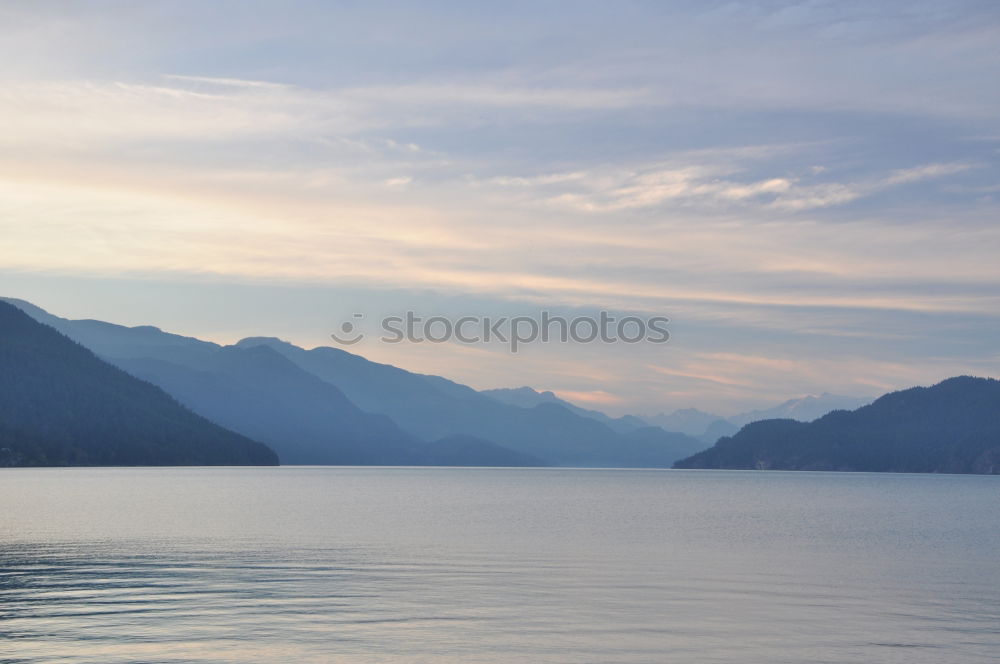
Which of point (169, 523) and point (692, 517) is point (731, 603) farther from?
point (692, 517)

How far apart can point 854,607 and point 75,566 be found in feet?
171

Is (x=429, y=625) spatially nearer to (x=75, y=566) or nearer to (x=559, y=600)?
(x=559, y=600)

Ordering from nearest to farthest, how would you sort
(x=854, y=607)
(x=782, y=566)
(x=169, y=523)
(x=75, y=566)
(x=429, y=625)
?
(x=429, y=625) → (x=854, y=607) → (x=75, y=566) → (x=782, y=566) → (x=169, y=523)

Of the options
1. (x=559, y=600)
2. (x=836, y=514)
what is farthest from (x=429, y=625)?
(x=836, y=514)

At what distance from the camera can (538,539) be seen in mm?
105125

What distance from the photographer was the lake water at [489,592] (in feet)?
151

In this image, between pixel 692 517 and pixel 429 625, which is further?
pixel 692 517

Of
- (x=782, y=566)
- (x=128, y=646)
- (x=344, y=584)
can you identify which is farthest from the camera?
(x=782, y=566)

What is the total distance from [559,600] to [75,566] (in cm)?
3656

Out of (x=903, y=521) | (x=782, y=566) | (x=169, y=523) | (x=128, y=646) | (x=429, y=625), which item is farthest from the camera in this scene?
(x=903, y=521)

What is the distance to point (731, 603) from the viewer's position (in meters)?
60.0

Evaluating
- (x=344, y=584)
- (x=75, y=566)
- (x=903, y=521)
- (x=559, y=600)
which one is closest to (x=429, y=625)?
(x=559, y=600)

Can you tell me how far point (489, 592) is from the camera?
63500mm

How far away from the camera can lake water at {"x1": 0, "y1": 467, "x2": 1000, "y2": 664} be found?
4603 cm
